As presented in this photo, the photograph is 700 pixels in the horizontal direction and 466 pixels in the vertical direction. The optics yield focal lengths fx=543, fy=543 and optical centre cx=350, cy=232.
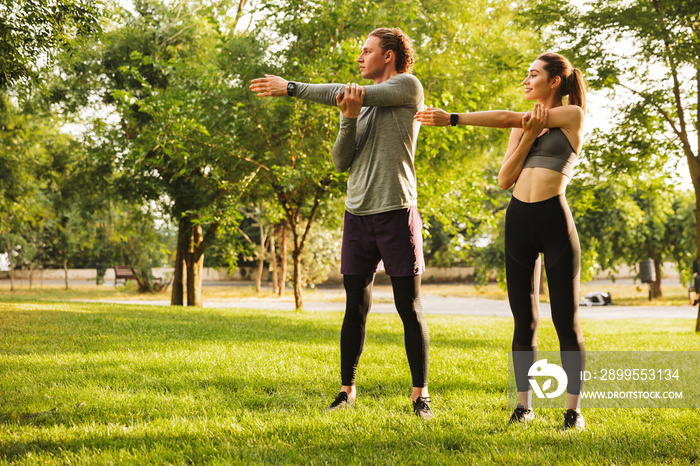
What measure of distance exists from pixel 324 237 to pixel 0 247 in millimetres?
20928

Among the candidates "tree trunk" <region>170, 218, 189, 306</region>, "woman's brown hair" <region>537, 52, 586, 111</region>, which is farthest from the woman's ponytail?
"tree trunk" <region>170, 218, 189, 306</region>

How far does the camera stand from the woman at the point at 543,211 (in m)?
2.83

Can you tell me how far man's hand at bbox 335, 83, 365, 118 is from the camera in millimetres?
2922

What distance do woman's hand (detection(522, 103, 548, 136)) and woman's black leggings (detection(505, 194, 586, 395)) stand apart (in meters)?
0.38

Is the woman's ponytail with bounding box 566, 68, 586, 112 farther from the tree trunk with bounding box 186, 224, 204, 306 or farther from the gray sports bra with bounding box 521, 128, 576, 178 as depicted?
the tree trunk with bounding box 186, 224, 204, 306

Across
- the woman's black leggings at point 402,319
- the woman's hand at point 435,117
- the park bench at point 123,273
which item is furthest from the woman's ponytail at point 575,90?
the park bench at point 123,273

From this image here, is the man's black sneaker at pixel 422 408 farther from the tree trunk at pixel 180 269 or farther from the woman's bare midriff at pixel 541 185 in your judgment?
the tree trunk at pixel 180 269

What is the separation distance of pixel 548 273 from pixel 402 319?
0.88 metres

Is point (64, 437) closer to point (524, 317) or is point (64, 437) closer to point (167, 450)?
point (167, 450)

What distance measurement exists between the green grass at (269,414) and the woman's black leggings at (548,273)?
0.36 meters

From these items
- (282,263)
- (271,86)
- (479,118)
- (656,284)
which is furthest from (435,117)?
(656,284)

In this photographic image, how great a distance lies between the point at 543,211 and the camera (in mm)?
2863

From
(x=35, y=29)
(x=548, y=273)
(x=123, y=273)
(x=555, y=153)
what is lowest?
(x=123, y=273)

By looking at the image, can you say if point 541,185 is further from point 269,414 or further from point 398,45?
point 269,414
